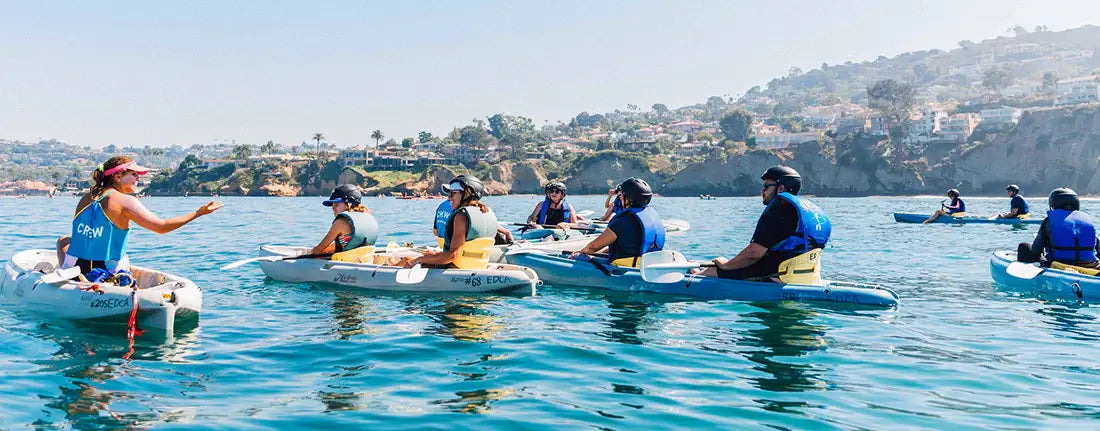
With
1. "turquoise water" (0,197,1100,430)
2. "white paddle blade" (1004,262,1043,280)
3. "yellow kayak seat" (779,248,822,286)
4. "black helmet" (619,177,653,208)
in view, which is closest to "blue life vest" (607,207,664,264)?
"black helmet" (619,177,653,208)

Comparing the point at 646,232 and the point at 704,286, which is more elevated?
the point at 646,232

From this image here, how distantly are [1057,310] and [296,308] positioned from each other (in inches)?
435

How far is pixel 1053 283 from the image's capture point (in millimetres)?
13438

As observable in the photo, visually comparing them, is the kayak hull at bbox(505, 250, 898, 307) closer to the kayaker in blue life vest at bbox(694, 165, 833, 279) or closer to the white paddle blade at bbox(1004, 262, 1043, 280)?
the kayaker in blue life vest at bbox(694, 165, 833, 279)

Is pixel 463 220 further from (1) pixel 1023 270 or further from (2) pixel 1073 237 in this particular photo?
(2) pixel 1073 237

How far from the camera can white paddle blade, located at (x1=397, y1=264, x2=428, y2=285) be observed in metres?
13.4

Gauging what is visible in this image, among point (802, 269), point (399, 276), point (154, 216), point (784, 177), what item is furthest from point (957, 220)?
point (154, 216)

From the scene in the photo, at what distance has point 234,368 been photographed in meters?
8.42

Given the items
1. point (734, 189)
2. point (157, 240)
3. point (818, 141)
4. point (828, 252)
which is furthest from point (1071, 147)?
point (157, 240)

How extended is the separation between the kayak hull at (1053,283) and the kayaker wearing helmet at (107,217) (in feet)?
40.6

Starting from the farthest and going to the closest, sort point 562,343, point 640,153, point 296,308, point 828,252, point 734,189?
point 640,153 → point 734,189 → point 828,252 → point 296,308 → point 562,343

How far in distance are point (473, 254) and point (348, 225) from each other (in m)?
2.51

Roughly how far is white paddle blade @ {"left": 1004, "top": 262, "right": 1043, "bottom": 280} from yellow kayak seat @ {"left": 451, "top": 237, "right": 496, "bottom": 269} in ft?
28.3

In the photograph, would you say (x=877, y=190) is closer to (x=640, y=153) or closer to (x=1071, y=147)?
(x=1071, y=147)
